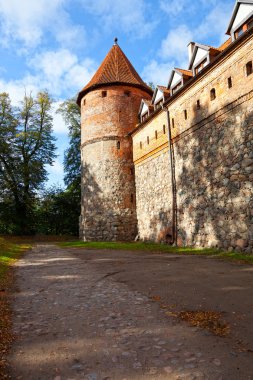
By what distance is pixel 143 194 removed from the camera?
20375mm

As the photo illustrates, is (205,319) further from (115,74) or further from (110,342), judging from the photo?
(115,74)

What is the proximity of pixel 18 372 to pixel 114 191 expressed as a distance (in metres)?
18.7

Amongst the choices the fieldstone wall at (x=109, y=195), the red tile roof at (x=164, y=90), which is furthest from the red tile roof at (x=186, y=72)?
the fieldstone wall at (x=109, y=195)

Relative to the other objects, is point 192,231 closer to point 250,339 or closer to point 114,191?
point 114,191

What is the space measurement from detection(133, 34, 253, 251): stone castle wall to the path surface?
21.9 ft

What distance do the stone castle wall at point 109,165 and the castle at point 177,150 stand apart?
7 centimetres

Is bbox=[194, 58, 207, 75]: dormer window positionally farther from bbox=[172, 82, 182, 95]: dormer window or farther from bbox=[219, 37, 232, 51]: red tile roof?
bbox=[172, 82, 182, 95]: dormer window

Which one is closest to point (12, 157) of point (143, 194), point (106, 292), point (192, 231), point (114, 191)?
point (114, 191)

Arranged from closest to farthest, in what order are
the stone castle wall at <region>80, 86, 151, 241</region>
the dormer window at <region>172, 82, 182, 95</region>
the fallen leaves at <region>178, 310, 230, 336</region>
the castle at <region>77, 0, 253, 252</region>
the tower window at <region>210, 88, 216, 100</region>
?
the fallen leaves at <region>178, 310, 230, 336</region> → the castle at <region>77, 0, 253, 252</region> → the tower window at <region>210, 88, 216, 100</region> → the dormer window at <region>172, 82, 182, 95</region> → the stone castle wall at <region>80, 86, 151, 241</region>

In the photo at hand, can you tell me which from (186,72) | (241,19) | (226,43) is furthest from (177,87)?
(241,19)

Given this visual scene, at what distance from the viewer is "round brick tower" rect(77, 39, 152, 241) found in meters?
21.4

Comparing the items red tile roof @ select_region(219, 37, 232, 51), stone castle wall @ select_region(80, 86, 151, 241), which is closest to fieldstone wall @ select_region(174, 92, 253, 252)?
red tile roof @ select_region(219, 37, 232, 51)

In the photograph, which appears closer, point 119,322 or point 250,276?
point 119,322

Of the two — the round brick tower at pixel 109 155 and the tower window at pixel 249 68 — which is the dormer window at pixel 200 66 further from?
the round brick tower at pixel 109 155
